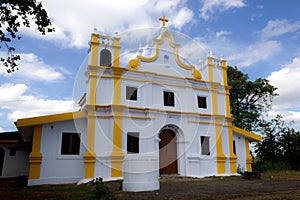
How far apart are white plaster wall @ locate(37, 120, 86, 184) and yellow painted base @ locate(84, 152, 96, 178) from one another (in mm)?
632

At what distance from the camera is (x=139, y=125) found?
13.2 m

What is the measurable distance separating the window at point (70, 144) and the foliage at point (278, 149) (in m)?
13.3

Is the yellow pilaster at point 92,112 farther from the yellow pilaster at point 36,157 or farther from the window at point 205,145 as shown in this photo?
the window at point 205,145

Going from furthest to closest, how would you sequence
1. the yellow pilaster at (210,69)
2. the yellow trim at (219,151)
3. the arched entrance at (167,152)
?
the yellow pilaster at (210,69)
the yellow trim at (219,151)
the arched entrance at (167,152)

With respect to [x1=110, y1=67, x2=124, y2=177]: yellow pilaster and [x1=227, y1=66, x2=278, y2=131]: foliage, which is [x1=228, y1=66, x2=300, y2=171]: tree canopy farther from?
[x1=110, y1=67, x2=124, y2=177]: yellow pilaster

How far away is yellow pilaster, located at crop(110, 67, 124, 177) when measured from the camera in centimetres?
1208

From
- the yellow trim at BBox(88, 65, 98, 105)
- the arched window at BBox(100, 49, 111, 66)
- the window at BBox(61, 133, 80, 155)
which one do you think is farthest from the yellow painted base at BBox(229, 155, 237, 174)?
the arched window at BBox(100, 49, 111, 66)

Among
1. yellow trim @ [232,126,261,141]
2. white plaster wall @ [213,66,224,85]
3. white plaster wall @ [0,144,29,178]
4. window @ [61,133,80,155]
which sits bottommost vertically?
white plaster wall @ [0,144,29,178]

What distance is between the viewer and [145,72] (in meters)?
13.9

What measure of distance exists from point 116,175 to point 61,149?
2818 millimetres

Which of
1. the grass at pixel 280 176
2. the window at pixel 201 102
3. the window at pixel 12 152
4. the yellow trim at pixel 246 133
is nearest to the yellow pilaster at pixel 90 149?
the window at pixel 12 152

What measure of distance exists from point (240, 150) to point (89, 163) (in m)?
9.57

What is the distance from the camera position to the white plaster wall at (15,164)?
1479 centimetres

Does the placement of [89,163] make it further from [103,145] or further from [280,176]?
[280,176]
